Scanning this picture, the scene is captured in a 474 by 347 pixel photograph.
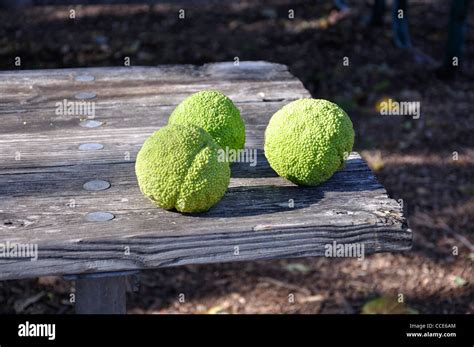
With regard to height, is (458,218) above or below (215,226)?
below

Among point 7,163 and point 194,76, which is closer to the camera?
point 7,163

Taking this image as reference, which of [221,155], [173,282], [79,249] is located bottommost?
[173,282]

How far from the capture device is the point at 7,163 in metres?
2.00

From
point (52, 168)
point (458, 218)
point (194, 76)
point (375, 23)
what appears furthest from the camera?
point (375, 23)

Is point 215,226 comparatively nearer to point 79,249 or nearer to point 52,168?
point 79,249

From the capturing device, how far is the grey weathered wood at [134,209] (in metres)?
1.60

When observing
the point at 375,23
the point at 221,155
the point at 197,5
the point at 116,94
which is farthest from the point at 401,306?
the point at 197,5

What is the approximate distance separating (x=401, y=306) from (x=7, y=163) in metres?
1.95

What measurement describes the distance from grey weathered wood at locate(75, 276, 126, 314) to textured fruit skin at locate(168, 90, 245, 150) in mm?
476
